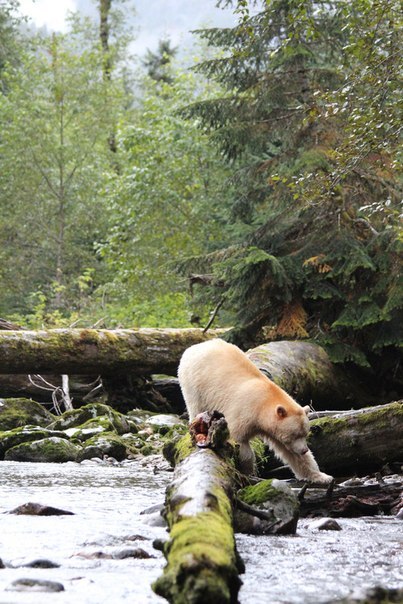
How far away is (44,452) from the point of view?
9.53m

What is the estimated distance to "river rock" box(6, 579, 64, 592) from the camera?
131 inches

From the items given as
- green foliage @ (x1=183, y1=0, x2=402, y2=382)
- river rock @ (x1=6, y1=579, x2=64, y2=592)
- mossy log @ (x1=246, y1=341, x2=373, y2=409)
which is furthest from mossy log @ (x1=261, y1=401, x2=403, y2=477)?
river rock @ (x1=6, y1=579, x2=64, y2=592)

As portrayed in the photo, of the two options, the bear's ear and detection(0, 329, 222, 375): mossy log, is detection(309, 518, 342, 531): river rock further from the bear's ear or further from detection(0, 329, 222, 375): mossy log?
detection(0, 329, 222, 375): mossy log

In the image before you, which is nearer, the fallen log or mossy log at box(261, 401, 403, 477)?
mossy log at box(261, 401, 403, 477)

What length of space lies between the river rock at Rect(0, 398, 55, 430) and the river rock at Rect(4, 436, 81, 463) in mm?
2017

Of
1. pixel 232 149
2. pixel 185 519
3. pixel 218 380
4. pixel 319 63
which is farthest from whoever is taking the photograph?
pixel 319 63

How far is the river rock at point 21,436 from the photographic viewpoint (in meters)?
9.77

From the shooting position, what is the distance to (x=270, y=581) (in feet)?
11.8

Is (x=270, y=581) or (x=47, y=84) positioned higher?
(x=47, y=84)

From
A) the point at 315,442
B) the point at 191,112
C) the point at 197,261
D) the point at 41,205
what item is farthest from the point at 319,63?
the point at 41,205

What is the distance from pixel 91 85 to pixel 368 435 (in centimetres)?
2792

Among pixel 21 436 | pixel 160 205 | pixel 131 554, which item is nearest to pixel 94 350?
pixel 21 436

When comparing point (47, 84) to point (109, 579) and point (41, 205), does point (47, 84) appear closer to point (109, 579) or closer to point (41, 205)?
point (41, 205)

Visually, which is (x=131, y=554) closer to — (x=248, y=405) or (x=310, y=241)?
(x=248, y=405)
